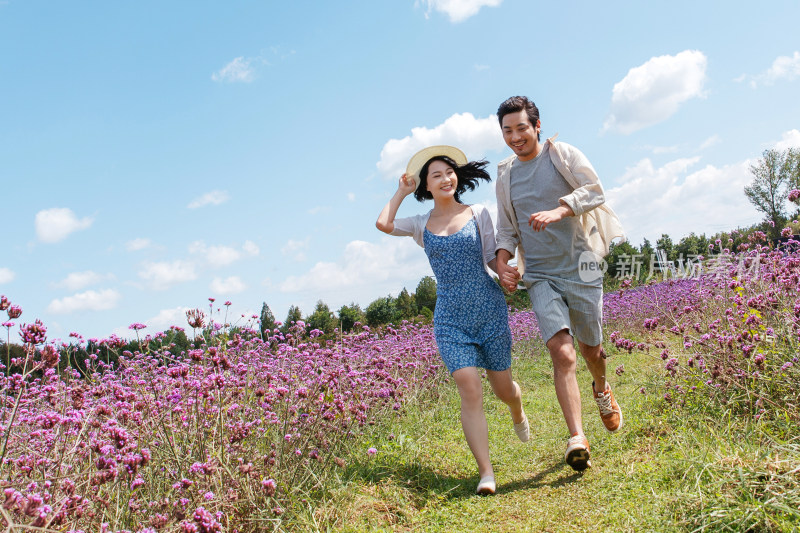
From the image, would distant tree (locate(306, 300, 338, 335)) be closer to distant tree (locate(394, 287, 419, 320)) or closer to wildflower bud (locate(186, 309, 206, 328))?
distant tree (locate(394, 287, 419, 320))

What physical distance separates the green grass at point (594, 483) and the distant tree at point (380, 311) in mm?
13101

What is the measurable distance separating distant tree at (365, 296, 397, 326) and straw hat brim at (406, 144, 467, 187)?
44.7ft

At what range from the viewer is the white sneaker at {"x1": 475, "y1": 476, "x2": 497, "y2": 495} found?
360 centimetres

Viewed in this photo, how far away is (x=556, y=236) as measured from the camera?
13.5ft

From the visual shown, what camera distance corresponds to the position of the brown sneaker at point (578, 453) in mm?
3615

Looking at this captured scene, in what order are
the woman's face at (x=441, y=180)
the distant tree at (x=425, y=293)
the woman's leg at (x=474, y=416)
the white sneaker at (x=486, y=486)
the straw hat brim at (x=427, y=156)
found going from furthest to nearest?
the distant tree at (x=425, y=293), the straw hat brim at (x=427, y=156), the woman's face at (x=441, y=180), the woman's leg at (x=474, y=416), the white sneaker at (x=486, y=486)

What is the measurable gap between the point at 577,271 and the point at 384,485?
76.1 inches

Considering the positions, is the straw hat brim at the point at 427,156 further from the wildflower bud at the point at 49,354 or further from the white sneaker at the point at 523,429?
the wildflower bud at the point at 49,354

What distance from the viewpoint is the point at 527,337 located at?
1030 centimetres

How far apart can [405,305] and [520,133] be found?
584 inches

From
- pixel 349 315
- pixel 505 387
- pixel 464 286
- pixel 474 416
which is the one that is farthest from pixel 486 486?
pixel 349 315

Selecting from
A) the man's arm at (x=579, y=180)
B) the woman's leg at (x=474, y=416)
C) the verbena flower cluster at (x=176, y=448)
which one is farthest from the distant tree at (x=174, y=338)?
the man's arm at (x=579, y=180)

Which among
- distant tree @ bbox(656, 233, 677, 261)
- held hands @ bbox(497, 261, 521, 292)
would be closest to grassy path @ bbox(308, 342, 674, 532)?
held hands @ bbox(497, 261, 521, 292)

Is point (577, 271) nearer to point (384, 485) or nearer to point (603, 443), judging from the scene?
point (603, 443)
